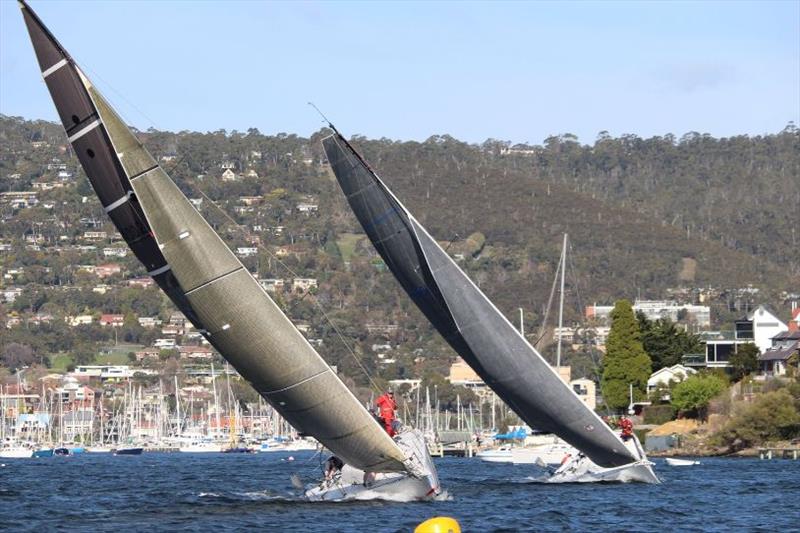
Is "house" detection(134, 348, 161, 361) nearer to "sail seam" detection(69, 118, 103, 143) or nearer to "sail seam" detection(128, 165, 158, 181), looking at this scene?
"sail seam" detection(69, 118, 103, 143)

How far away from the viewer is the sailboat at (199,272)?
92.6 feet

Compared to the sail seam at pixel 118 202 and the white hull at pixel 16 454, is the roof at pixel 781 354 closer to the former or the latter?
the white hull at pixel 16 454

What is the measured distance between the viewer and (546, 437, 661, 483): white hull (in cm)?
3806

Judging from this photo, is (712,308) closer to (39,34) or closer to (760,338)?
(760,338)

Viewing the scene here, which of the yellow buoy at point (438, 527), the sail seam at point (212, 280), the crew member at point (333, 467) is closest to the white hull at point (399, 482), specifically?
the crew member at point (333, 467)

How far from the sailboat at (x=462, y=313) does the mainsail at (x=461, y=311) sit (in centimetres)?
2

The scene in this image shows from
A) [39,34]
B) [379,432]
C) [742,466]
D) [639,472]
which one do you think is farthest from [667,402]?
[39,34]

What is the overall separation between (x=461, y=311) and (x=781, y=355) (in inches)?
1924

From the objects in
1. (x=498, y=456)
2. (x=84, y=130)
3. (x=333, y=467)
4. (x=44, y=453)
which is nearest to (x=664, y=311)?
(x=44, y=453)

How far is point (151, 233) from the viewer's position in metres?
28.9

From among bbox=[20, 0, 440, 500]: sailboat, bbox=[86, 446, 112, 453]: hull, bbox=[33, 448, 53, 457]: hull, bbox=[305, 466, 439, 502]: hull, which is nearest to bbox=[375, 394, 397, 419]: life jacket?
bbox=[305, 466, 439, 502]: hull

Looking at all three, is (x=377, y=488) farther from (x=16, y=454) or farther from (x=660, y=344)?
(x=16, y=454)

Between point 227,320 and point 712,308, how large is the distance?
167m

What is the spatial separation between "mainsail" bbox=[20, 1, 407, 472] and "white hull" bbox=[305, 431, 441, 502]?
37.6 inches
